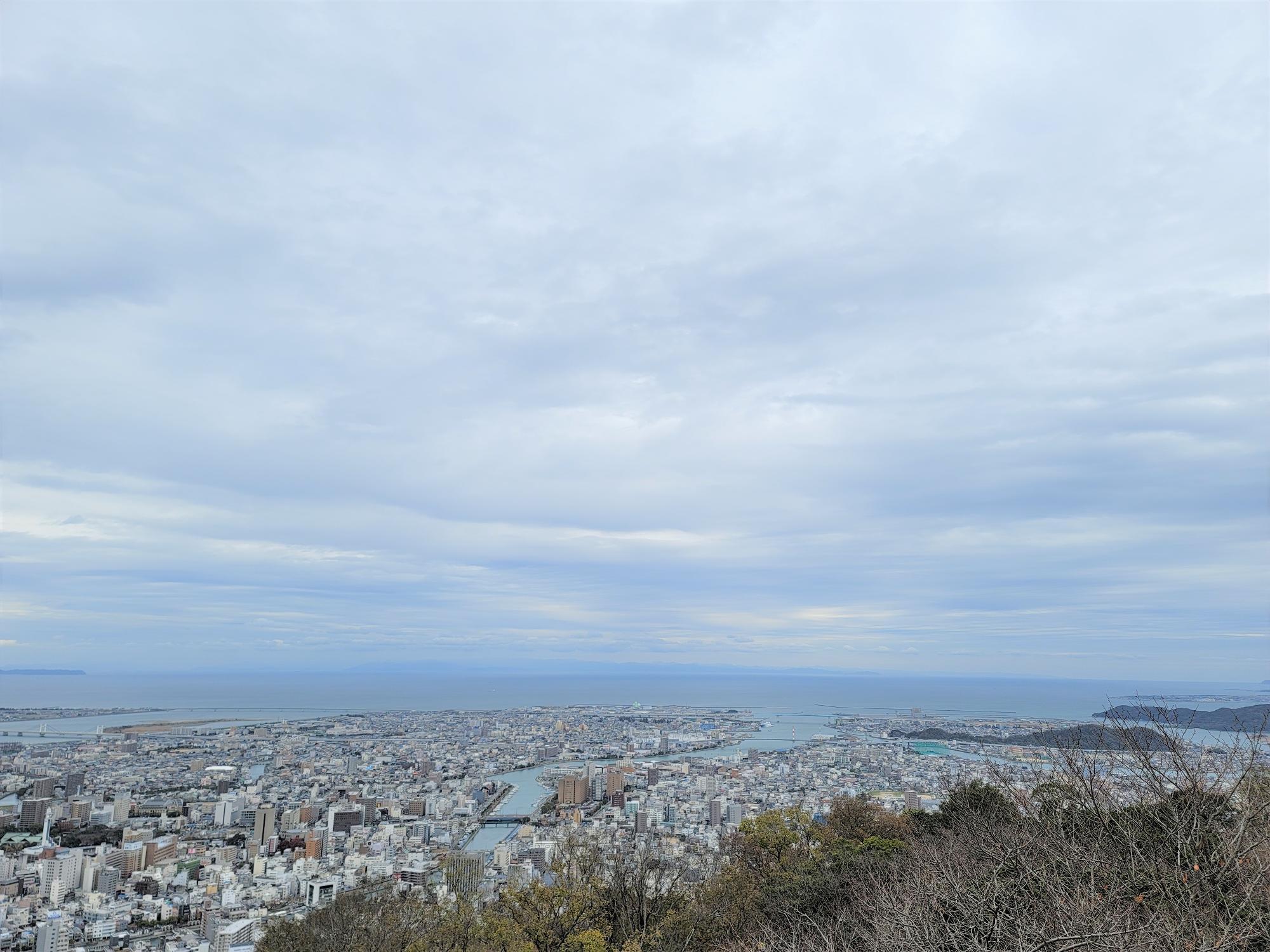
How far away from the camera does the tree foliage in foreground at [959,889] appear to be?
4.75 m

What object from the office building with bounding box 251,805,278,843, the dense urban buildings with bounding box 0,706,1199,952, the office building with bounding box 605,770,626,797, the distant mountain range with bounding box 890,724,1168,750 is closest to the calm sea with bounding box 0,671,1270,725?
the dense urban buildings with bounding box 0,706,1199,952

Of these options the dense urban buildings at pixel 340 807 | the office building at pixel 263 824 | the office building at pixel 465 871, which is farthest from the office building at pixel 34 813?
the office building at pixel 465 871

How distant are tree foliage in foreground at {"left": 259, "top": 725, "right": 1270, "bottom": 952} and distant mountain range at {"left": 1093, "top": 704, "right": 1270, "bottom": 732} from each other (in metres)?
0.44

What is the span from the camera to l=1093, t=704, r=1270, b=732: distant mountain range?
8.09 meters

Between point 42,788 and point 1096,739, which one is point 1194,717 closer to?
point 1096,739

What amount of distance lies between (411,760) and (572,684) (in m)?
101

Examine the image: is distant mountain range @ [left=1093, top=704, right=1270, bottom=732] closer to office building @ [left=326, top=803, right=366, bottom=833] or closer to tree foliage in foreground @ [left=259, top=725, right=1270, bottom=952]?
tree foliage in foreground @ [left=259, top=725, right=1270, bottom=952]

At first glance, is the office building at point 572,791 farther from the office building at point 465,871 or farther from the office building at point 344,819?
the office building at point 465,871

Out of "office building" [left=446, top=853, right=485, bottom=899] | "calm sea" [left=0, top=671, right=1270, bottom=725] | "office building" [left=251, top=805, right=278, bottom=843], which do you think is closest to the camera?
"office building" [left=446, top=853, right=485, bottom=899]

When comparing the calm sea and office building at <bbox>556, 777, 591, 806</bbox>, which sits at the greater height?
office building at <bbox>556, 777, 591, 806</bbox>

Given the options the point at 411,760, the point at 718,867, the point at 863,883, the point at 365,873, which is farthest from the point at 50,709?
the point at 863,883

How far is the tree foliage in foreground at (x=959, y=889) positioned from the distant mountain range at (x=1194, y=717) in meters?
0.44

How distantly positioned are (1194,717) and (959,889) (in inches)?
223

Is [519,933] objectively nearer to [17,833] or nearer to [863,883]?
[863,883]
